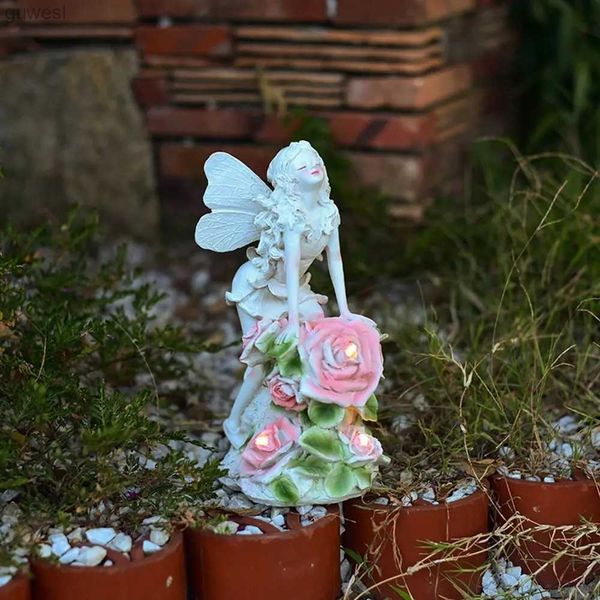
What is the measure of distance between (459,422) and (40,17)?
5.82 ft

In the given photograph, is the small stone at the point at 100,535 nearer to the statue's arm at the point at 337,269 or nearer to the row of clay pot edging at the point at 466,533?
the row of clay pot edging at the point at 466,533

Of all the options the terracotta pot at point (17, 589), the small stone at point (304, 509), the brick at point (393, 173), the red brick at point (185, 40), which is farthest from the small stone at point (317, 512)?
the red brick at point (185, 40)

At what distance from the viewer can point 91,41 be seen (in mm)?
3002

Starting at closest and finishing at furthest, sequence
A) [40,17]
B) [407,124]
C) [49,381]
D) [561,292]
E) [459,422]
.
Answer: [49,381] < [459,422] < [561,292] < [407,124] < [40,17]

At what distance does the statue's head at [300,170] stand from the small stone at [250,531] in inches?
20.9

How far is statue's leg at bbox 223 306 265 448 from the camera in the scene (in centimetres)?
178

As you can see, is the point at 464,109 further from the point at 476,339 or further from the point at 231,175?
the point at 231,175

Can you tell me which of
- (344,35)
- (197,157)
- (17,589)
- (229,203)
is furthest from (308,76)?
(17,589)

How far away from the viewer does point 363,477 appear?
1.70 m

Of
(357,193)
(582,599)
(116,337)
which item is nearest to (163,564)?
(116,337)

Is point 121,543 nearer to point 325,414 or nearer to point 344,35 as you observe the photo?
point 325,414

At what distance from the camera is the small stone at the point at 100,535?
1612 millimetres

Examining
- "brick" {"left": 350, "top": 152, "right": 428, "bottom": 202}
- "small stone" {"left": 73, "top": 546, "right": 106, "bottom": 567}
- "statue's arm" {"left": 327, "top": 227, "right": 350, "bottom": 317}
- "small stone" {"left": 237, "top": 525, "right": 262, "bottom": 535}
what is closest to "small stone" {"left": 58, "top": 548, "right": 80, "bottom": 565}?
"small stone" {"left": 73, "top": 546, "right": 106, "bottom": 567}

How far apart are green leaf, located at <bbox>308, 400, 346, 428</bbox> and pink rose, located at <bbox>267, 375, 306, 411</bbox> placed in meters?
0.02
